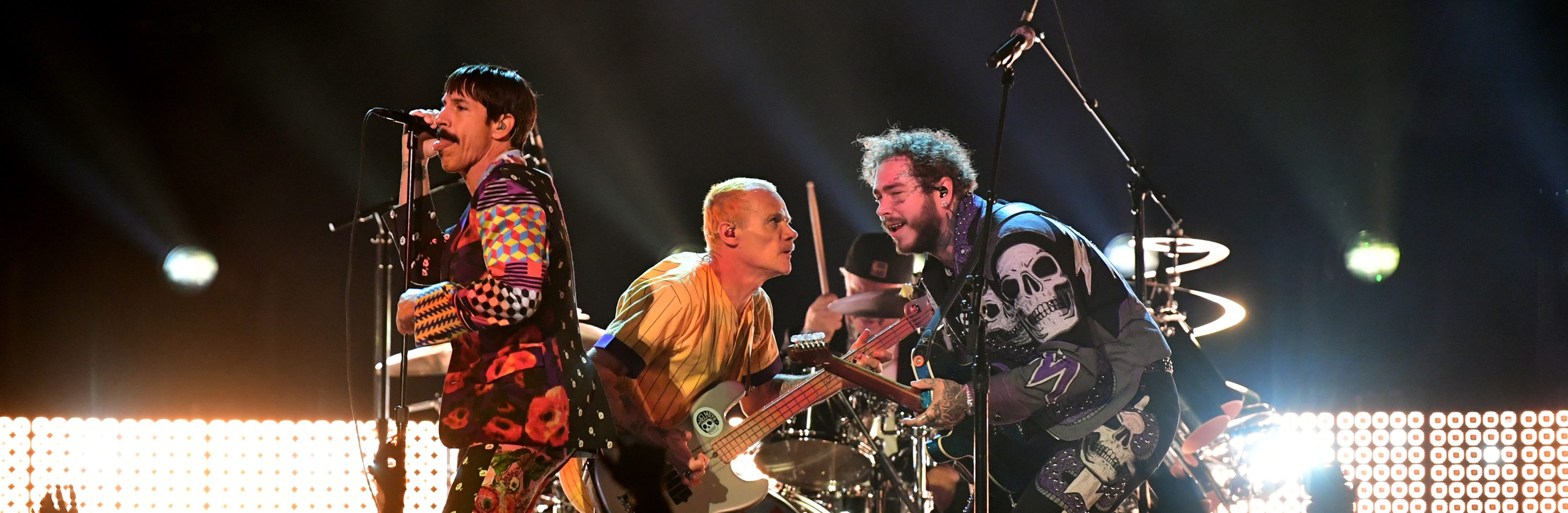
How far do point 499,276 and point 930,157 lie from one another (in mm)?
1575

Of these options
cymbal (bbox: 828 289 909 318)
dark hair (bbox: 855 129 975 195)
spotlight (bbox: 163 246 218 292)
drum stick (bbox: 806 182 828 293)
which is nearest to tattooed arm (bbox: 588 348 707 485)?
dark hair (bbox: 855 129 975 195)

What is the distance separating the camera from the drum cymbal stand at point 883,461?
512cm

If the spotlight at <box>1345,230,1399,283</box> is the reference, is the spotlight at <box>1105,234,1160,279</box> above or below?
below

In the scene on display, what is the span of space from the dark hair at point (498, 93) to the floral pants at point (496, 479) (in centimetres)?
77

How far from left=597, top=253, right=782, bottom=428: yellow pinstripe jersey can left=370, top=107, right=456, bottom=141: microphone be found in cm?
127

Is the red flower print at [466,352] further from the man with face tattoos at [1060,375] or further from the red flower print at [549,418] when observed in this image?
the man with face tattoos at [1060,375]

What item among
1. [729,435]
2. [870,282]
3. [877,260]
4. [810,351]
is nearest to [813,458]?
[870,282]

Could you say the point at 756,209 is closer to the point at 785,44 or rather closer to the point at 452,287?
the point at 452,287

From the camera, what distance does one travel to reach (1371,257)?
23.4 ft

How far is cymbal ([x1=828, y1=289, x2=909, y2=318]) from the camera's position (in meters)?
5.70

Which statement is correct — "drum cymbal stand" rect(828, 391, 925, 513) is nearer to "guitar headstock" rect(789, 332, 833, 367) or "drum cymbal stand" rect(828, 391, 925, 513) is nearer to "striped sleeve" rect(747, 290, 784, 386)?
"striped sleeve" rect(747, 290, 784, 386)

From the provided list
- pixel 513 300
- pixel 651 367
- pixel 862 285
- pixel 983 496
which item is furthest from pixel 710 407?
pixel 862 285

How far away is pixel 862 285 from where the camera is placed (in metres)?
6.91

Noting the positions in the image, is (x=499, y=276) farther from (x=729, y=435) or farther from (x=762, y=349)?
(x=762, y=349)
